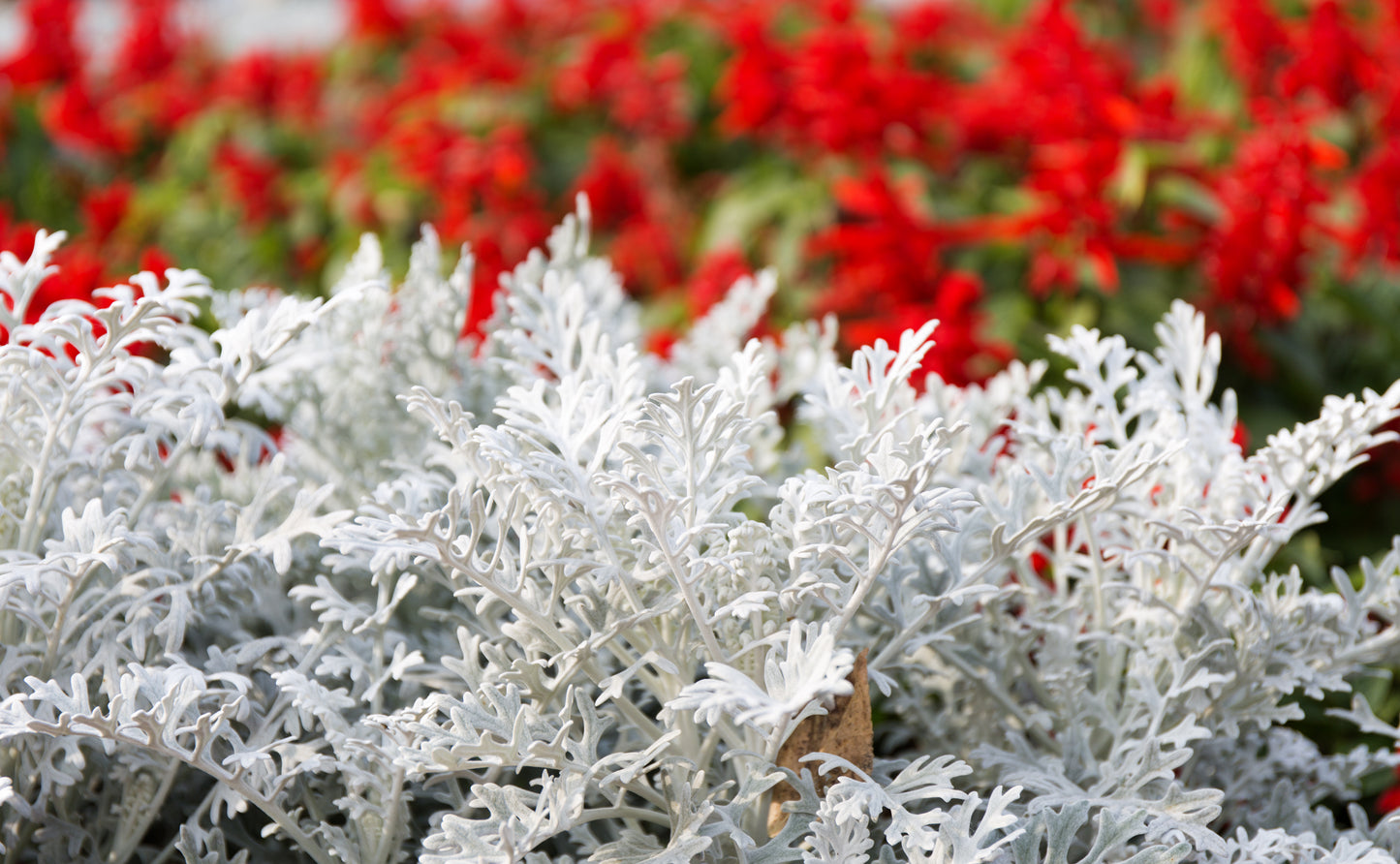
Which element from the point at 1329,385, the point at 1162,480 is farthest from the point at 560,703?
the point at 1329,385

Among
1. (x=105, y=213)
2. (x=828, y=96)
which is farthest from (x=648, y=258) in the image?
(x=105, y=213)

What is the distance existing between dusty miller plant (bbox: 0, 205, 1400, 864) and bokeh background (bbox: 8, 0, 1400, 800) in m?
0.39

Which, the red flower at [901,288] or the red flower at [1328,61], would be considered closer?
the red flower at [901,288]

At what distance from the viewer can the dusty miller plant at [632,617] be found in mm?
811

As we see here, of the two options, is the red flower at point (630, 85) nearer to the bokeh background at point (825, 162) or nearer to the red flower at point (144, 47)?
the bokeh background at point (825, 162)

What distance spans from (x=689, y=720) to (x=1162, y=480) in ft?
1.51

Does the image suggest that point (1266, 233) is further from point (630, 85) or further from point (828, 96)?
point (630, 85)

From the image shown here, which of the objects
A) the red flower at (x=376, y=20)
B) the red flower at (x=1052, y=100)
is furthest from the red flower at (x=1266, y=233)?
the red flower at (x=376, y=20)

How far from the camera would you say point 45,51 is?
2787mm

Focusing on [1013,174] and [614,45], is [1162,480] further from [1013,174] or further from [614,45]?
[614,45]

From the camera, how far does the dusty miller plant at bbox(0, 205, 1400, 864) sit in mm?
811

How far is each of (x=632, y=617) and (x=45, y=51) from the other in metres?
2.63

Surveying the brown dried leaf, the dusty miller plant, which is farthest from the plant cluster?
the brown dried leaf

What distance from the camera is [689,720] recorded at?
0.89 meters
